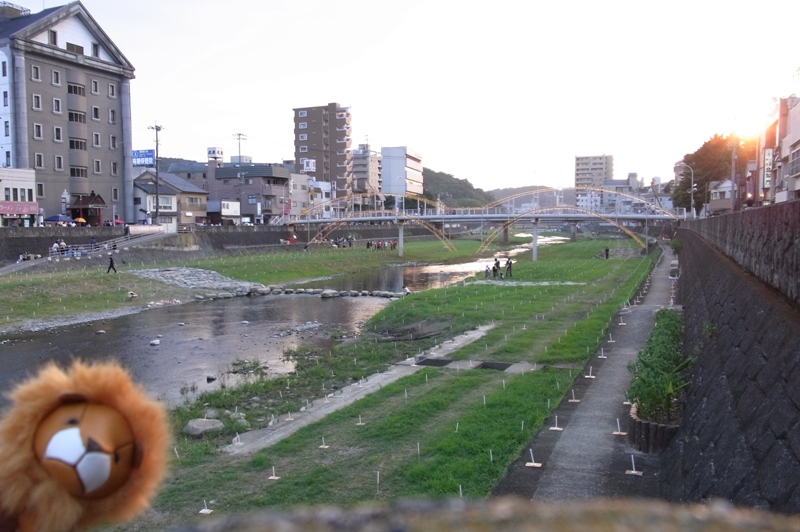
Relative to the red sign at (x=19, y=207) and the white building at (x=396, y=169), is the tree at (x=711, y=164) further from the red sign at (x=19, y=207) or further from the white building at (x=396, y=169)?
the white building at (x=396, y=169)

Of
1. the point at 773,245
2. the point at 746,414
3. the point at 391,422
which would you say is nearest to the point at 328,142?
the point at 391,422

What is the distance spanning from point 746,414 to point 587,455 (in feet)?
12.7

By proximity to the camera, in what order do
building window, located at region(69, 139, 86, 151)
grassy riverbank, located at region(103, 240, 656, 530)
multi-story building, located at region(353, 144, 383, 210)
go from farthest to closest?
multi-story building, located at region(353, 144, 383, 210)
building window, located at region(69, 139, 86, 151)
grassy riverbank, located at region(103, 240, 656, 530)

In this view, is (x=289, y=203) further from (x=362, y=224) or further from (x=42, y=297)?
(x=42, y=297)

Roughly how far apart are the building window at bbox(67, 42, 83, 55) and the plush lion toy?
191 feet

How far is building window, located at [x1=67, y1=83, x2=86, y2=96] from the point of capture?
51.8 m

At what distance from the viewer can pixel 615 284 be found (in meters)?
36.0

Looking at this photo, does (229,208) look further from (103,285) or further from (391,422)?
(391,422)

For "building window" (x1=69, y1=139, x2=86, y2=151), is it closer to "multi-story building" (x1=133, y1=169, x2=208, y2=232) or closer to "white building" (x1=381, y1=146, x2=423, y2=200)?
"multi-story building" (x1=133, y1=169, x2=208, y2=232)

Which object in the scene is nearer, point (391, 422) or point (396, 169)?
point (391, 422)

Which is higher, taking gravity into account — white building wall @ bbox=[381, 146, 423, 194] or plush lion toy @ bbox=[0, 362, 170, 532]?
white building wall @ bbox=[381, 146, 423, 194]

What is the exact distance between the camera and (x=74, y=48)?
51.8m

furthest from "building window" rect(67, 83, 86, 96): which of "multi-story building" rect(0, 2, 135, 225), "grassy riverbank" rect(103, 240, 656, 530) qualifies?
"grassy riverbank" rect(103, 240, 656, 530)

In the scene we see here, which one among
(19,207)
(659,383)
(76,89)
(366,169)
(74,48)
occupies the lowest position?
(659,383)
